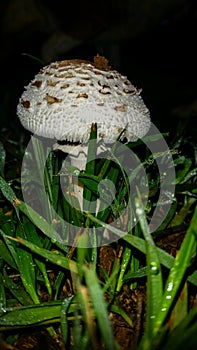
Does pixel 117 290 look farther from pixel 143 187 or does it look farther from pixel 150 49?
pixel 150 49

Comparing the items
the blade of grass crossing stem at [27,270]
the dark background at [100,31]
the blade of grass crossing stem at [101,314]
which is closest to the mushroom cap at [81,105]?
the blade of grass crossing stem at [27,270]

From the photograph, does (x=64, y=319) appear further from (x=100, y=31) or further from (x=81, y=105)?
(x=100, y=31)

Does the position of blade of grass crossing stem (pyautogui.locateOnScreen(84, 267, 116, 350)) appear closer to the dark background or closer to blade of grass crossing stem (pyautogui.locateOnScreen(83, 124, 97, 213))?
blade of grass crossing stem (pyautogui.locateOnScreen(83, 124, 97, 213))

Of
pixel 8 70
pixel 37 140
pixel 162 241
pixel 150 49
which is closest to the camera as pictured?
pixel 162 241

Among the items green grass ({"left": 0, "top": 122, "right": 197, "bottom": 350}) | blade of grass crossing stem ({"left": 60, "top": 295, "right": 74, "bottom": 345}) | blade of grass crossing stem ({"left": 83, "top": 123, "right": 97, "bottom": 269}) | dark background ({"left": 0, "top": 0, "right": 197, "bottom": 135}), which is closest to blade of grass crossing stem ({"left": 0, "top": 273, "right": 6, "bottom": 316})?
green grass ({"left": 0, "top": 122, "right": 197, "bottom": 350})

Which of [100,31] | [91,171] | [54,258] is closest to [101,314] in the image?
[54,258]

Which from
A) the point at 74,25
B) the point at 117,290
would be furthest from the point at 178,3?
the point at 117,290
